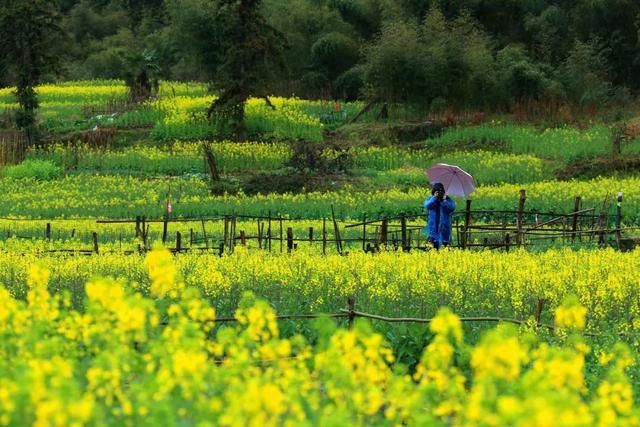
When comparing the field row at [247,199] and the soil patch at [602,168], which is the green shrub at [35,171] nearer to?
the field row at [247,199]

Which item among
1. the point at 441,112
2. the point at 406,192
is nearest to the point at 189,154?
the point at 406,192

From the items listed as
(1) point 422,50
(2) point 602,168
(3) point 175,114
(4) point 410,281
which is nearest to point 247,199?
(2) point 602,168

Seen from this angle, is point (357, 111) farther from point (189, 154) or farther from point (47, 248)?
point (47, 248)

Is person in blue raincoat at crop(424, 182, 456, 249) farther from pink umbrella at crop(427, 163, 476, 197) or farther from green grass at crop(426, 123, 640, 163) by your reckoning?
green grass at crop(426, 123, 640, 163)

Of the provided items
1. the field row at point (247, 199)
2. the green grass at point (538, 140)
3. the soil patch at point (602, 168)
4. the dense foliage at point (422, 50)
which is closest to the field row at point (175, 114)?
the dense foliage at point (422, 50)

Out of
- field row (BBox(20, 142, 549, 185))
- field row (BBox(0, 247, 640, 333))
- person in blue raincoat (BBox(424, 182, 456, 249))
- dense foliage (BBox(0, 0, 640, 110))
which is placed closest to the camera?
field row (BBox(0, 247, 640, 333))

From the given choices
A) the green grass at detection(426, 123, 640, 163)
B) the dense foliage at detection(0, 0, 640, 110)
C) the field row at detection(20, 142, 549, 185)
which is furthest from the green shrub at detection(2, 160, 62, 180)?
the green grass at detection(426, 123, 640, 163)

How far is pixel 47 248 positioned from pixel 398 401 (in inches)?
537

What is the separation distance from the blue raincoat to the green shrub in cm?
1706

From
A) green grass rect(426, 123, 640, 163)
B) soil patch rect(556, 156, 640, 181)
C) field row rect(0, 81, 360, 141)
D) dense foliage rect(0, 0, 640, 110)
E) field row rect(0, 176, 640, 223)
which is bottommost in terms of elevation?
field row rect(0, 176, 640, 223)

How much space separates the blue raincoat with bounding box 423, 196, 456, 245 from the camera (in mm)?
14867

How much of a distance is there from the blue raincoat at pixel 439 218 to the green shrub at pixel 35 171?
56.0 feet

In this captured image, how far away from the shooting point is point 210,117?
35.3m

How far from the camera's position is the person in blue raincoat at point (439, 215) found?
48.7ft
